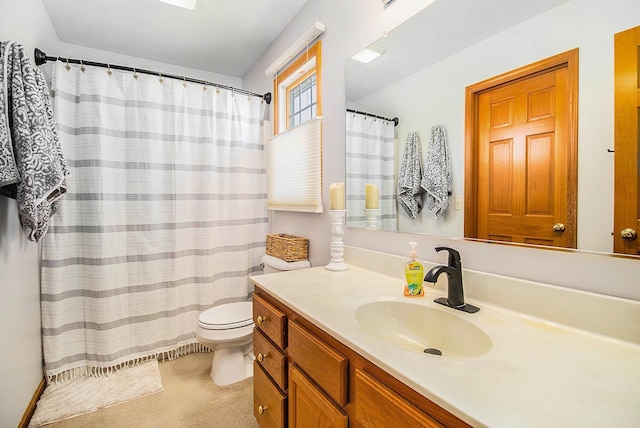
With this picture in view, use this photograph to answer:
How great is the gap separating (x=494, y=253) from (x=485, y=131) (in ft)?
1.36

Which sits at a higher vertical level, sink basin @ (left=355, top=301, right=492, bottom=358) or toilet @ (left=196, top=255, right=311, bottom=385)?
sink basin @ (left=355, top=301, right=492, bottom=358)

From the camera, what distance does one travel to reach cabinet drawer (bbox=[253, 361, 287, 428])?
1.16 meters

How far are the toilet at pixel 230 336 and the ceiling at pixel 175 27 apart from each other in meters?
1.73

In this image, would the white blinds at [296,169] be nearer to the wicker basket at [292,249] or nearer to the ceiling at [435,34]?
the wicker basket at [292,249]

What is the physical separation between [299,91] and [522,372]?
86.2 inches

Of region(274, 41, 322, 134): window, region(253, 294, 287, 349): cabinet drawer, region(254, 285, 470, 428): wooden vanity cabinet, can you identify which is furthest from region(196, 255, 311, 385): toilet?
region(274, 41, 322, 134): window

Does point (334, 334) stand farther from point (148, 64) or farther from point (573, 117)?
point (148, 64)

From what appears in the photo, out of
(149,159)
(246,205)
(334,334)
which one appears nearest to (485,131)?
(334,334)

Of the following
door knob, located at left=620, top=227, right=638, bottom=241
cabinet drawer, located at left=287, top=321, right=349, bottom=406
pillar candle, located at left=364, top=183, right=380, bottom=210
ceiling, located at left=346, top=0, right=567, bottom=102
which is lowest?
cabinet drawer, located at left=287, top=321, right=349, bottom=406

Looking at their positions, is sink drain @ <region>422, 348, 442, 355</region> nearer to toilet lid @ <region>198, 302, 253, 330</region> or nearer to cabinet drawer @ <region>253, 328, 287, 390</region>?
cabinet drawer @ <region>253, 328, 287, 390</region>

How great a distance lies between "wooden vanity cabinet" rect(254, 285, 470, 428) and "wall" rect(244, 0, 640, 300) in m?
0.58

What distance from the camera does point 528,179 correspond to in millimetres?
895

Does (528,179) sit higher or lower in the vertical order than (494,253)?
higher

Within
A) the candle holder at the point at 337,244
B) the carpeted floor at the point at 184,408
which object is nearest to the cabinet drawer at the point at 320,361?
the candle holder at the point at 337,244
